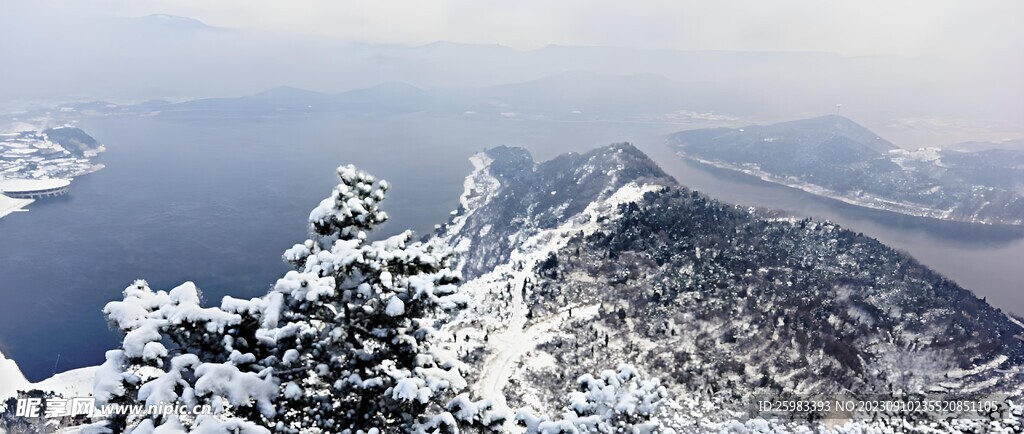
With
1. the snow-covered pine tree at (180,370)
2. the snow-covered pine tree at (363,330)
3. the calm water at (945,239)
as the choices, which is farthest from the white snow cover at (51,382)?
the calm water at (945,239)

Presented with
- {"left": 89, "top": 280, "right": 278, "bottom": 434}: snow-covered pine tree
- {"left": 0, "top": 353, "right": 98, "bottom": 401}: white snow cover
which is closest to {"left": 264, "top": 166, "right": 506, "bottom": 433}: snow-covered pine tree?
{"left": 89, "top": 280, "right": 278, "bottom": 434}: snow-covered pine tree

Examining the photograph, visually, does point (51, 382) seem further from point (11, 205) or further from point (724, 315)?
point (11, 205)

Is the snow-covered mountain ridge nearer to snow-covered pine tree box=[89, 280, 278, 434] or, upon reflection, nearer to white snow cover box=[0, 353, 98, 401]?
snow-covered pine tree box=[89, 280, 278, 434]

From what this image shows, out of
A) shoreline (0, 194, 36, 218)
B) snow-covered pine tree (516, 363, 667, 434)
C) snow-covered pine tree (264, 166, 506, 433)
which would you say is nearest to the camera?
snow-covered pine tree (264, 166, 506, 433)

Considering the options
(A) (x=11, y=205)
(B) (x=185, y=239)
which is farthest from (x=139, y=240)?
(A) (x=11, y=205)

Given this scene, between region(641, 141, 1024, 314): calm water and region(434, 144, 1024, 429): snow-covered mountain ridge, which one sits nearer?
region(434, 144, 1024, 429): snow-covered mountain ridge

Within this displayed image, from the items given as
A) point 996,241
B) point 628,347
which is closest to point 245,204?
point 628,347
